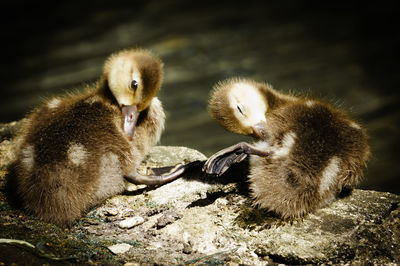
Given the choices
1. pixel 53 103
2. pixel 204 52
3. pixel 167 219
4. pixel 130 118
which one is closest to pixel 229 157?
pixel 167 219

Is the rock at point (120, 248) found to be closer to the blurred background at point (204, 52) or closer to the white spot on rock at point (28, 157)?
the white spot on rock at point (28, 157)

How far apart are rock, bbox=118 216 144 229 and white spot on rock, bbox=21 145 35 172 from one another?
31cm

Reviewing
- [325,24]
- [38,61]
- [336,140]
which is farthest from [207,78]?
[336,140]

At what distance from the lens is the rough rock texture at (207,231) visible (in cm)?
114

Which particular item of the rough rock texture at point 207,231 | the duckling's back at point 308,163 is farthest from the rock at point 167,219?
the duckling's back at point 308,163

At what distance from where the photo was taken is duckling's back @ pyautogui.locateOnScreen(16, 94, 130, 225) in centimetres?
127

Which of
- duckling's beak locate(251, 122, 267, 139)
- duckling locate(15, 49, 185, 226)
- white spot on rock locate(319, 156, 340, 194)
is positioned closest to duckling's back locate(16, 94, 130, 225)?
duckling locate(15, 49, 185, 226)

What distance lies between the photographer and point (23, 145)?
53.0 inches

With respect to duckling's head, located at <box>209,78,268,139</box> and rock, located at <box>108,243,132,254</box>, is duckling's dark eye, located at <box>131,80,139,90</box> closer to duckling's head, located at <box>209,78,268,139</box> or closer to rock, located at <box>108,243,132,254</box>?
duckling's head, located at <box>209,78,268,139</box>

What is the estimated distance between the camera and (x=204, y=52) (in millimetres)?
3984

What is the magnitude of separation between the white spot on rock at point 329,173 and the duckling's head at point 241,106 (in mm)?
237

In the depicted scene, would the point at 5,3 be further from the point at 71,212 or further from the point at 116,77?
the point at 71,212

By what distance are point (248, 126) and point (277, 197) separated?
0.94ft

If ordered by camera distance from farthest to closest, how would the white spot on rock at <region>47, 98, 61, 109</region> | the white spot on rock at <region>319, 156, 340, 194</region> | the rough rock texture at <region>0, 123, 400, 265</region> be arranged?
1. the white spot on rock at <region>47, 98, 61, 109</region>
2. the white spot on rock at <region>319, 156, 340, 194</region>
3. the rough rock texture at <region>0, 123, 400, 265</region>
